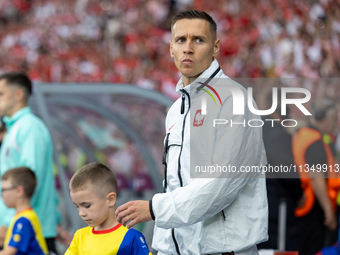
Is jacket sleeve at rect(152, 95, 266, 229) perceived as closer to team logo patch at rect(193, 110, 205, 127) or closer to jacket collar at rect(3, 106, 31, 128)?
team logo patch at rect(193, 110, 205, 127)

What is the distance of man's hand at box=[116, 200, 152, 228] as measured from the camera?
1953mm

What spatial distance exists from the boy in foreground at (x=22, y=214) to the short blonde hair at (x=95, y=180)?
1229 mm

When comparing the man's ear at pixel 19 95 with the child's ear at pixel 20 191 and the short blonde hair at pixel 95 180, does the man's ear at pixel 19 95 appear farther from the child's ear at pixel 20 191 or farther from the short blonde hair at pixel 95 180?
the short blonde hair at pixel 95 180

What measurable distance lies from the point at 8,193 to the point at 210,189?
6.49ft

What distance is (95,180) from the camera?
222 cm

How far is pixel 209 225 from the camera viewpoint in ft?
6.79

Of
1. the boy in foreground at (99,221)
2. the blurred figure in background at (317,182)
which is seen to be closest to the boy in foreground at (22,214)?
the boy in foreground at (99,221)

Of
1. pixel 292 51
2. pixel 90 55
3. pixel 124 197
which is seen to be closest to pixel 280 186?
pixel 124 197

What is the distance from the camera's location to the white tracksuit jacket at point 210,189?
196 cm

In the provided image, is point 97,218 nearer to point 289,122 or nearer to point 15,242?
point 15,242

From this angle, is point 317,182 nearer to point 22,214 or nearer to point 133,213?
point 22,214

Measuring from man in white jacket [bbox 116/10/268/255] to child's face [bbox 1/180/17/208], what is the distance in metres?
1.54

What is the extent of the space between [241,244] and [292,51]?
8.06 meters

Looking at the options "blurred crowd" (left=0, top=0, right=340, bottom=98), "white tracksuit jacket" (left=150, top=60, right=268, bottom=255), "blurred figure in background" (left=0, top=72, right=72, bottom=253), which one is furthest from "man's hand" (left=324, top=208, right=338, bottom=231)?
"blurred crowd" (left=0, top=0, right=340, bottom=98)
